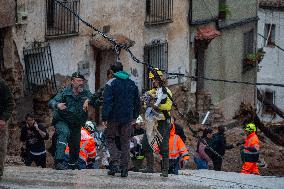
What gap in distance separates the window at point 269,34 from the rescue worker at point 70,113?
1286 inches

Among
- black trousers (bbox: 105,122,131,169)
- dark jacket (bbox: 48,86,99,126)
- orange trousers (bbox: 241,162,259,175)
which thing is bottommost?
orange trousers (bbox: 241,162,259,175)

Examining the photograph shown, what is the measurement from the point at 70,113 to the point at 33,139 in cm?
295

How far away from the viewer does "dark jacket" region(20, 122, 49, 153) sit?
18500mm

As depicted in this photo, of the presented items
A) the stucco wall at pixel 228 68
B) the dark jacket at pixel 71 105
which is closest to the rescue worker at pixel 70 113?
the dark jacket at pixel 71 105

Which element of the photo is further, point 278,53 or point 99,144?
point 278,53

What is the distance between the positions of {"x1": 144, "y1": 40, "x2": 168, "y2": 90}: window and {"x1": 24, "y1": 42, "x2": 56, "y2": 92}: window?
5.20m

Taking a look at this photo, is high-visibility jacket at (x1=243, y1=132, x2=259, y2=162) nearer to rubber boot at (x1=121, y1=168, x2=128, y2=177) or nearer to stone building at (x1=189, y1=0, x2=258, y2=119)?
rubber boot at (x1=121, y1=168, x2=128, y2=177)

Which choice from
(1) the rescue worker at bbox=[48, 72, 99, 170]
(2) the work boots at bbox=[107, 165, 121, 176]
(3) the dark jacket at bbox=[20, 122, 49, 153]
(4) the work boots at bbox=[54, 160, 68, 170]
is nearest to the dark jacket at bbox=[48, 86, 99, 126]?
(1) the rescue worker at bbox=[48, 72, 99, 170]

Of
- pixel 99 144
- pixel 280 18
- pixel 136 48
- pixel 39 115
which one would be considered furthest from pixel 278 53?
pixel 99 144

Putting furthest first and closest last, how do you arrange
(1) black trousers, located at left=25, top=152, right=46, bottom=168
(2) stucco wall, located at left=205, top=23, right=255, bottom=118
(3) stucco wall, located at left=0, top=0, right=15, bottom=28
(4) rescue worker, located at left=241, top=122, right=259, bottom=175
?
(2) stucco wall, located at left=205, top=23, right=255, bottom=118 → (3) stucco wall, located at left=0, top=0, right=15, bottom=28 → (4) rescue worker, located at left=241, top=122, right=259, bottom=175 → (1) black trousers, located at left=25, top=152, right=46, bottom=168

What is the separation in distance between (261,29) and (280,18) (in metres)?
1.17

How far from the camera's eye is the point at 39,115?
25.3 m

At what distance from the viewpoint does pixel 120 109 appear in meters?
14.7

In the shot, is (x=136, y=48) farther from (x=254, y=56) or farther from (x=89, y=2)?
(x=254, y=56)
